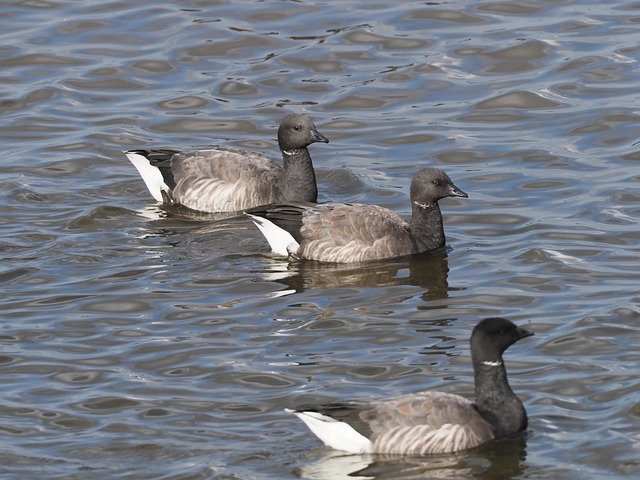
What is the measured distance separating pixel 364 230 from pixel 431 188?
96cm

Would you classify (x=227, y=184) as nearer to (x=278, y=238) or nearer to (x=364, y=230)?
(x=278, y=238)

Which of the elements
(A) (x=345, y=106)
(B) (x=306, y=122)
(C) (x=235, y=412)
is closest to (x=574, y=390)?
(C) (x=235, y=412)

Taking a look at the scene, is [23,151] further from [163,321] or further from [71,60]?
[163,321]

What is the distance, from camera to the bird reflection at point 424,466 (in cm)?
1159

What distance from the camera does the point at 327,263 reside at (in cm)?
1723

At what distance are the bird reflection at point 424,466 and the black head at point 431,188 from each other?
5702 millimetres

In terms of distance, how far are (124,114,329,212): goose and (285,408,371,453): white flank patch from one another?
7.64 metres

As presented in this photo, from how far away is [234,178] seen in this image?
19453 mm

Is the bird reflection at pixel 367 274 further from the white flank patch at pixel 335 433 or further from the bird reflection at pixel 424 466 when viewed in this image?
the white flank patch at pixel 335 433

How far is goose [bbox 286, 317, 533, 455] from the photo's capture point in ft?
38.4

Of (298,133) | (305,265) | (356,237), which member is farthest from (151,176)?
(356,237)

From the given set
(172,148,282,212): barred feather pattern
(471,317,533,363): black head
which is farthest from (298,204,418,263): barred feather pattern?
(471,317,533,363): black head

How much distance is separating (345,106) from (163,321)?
8400 millimetres

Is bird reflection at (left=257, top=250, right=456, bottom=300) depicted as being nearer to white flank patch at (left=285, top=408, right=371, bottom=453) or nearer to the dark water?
the dark water
